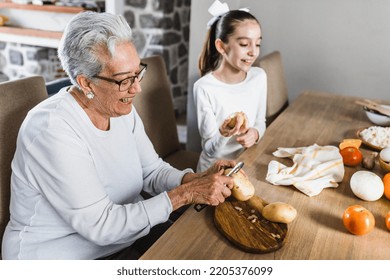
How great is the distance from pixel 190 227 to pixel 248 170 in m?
0.37

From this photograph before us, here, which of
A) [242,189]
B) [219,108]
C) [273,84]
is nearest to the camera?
[242,189]

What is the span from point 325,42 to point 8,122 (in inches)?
85.5

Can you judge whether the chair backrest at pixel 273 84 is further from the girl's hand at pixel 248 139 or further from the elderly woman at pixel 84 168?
the elderly woman at pixel 84 168

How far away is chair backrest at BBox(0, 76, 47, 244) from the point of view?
1.18 metres

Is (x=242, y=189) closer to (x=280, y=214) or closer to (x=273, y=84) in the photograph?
(x=280, y=214)

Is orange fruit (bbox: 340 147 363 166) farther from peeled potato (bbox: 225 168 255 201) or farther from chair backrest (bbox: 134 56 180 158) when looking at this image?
chair backrest (bbox: 134 56 180 158)

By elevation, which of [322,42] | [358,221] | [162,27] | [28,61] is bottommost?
[28,61]

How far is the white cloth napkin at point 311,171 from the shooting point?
1151 millimetres

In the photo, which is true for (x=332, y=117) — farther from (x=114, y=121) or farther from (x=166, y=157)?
(x=114, y=121)

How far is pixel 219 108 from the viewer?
1.75m

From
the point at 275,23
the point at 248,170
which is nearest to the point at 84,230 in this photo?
the point at 248,170

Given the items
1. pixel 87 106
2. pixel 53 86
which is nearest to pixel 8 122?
pixel 87 106

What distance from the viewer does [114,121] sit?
1.23 metres

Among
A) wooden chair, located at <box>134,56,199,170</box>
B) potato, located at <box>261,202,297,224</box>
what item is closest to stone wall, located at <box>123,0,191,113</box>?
wooden chair, located at <box>134,56,199,170</box>
